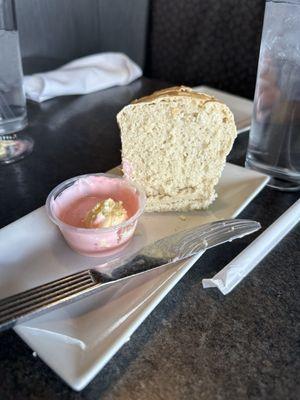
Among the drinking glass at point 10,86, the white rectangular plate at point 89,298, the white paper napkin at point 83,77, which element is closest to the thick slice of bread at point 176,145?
the white rectangular plate at point 89,298

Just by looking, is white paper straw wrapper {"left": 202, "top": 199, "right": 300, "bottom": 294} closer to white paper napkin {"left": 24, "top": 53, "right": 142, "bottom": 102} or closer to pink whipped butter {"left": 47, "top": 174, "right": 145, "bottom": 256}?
pink whipped butter {"left": 47, "top": 174, "right": 145, "bottom": 256}

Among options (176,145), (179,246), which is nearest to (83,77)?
(176,145)

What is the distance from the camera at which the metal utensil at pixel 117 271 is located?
408 mm

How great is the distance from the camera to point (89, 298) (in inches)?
18.7

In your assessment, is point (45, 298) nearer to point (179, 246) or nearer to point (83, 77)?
point (179, 246)

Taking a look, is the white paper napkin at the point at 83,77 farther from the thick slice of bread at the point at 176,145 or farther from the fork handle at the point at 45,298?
the fork handle at the point at 45,298

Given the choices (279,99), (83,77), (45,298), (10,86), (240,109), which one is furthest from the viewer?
(83,77)

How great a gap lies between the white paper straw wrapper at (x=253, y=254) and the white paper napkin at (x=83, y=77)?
0.74 m

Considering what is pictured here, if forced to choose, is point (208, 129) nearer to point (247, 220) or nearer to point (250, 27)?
point (247, 220)

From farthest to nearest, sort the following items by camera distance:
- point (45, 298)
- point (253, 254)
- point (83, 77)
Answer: point (83, 77) → point (253, 254) → point (45, 298)

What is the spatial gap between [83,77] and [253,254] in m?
0.82

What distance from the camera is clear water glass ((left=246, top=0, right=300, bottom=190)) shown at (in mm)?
622

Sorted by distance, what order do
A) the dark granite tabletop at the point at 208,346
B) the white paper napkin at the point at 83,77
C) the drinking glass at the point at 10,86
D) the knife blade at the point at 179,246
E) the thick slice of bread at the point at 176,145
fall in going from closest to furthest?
the dark granite tabletop at the point at 208,346, the knife blade at the point at 179,246, the thick slice of bread at the point at 176,145, the drinking glass at the point at 10,86, the white paper napkin at the point at 83,77

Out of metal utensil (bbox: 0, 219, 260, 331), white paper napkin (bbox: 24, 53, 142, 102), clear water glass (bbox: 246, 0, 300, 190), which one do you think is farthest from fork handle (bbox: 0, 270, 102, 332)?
white paper napkin (bbox: 24, 53, 142, 102)
